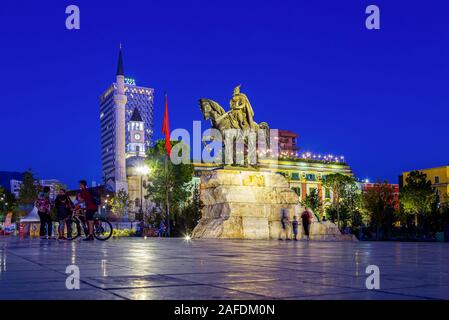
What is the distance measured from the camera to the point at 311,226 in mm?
24062

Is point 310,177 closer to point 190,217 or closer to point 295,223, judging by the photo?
point 190,217

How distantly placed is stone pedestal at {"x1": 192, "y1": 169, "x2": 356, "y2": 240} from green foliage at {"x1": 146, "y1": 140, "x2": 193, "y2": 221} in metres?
37.2

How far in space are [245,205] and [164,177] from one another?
40580 mm

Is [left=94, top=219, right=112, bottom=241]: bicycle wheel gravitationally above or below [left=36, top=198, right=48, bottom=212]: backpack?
below

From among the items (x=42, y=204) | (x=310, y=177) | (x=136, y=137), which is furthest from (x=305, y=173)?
(x=42, y=204)

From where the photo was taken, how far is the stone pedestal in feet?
71.2

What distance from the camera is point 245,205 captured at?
22.2 metres

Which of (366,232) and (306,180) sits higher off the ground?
(306,180)

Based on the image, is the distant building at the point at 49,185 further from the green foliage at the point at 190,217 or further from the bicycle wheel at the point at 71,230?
the bicycle wheel at the point at 71,230

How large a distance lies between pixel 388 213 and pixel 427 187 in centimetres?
1706

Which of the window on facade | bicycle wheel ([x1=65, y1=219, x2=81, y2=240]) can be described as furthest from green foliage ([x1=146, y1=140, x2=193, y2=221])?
the window on facade

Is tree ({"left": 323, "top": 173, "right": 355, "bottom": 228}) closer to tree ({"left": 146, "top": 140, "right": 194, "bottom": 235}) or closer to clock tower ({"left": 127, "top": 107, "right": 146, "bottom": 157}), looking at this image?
tree ({"left": 146, "top": 140, "right": 194, "bottom": 235})

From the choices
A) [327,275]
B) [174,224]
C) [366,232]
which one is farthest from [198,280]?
[366,232]
